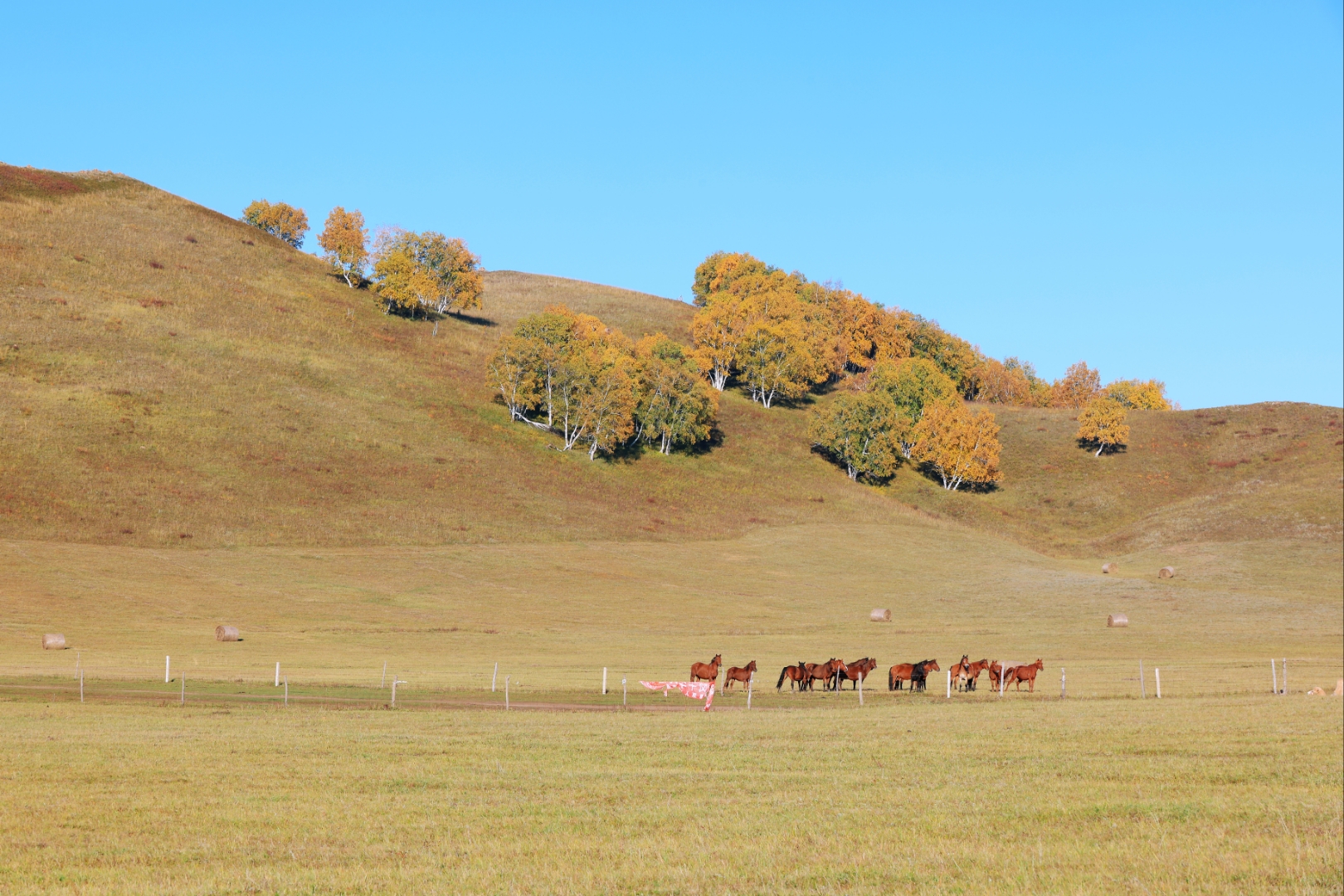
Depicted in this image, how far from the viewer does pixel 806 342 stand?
532 feet

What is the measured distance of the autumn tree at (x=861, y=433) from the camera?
14125 cm

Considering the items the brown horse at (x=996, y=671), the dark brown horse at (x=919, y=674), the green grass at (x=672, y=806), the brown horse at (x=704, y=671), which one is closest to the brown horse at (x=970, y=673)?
the brown horse at (x=996, y=671)

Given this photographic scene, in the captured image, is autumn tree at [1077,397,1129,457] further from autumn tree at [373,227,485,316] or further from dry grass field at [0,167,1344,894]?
autumn tree at [373,227,485,316]

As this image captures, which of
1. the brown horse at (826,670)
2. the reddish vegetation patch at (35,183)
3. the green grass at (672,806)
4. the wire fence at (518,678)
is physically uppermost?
the reddish vegetation patch at (35,183)

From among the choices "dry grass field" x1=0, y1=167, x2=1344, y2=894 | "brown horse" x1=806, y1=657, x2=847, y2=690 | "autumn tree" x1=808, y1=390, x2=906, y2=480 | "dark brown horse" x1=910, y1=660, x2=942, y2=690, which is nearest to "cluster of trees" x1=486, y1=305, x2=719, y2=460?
"dry grass field" x1=0, y1=167, x2=1344, y2=894

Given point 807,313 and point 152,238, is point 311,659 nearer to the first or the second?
point 152,238

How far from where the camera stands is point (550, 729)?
3180cm

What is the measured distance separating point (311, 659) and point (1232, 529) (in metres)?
94.6

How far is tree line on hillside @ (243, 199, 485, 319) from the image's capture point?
154 m

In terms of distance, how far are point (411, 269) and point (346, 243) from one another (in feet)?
53.2

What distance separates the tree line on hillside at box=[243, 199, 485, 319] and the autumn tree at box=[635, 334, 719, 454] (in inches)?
1322

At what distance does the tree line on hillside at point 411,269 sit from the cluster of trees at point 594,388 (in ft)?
76.2

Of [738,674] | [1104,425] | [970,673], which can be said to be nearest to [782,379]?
[1104,425]

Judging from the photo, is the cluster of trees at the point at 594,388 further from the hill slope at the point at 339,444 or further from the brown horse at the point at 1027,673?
the brown horse at the point at 1027,673
